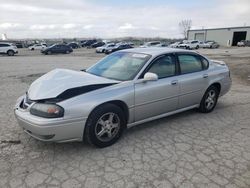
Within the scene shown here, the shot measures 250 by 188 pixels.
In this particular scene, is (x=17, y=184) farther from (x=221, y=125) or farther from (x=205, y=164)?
(x=221, y=125)

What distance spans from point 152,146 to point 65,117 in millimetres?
1469

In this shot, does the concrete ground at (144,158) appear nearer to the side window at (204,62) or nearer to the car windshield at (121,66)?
the car windshield at (121,66)

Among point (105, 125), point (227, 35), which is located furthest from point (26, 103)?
A: point (227, 35)

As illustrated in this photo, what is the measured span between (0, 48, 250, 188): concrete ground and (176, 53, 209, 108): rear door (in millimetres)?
499

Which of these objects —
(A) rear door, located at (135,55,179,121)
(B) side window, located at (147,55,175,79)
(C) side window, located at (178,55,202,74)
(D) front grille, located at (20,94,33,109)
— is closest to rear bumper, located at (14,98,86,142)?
(D) front grille, located at (20,94,33,109)

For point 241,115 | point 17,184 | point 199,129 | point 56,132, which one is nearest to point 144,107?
point 199,129

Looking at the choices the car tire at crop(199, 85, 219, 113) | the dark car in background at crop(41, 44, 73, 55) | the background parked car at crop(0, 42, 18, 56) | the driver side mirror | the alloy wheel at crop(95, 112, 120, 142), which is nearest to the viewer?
the alloy wheel at crop(95, 112, 120, 142)

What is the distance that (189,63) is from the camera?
A: 15.9 ft

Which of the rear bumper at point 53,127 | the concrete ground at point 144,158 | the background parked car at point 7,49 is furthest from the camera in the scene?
the background parked car at point 7,49

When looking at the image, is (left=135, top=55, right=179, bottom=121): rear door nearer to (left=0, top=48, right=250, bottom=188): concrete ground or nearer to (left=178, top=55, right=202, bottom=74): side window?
(left=178, top=55, right=202, bottom=74): side window

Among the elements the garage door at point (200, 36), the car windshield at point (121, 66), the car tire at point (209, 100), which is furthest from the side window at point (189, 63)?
the garage door at point (200, 36)

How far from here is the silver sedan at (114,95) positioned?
318cm

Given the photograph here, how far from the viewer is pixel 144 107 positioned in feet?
13.0

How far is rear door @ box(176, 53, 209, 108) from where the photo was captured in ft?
15.0
